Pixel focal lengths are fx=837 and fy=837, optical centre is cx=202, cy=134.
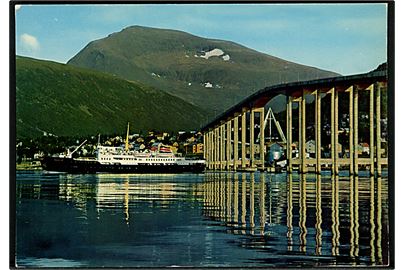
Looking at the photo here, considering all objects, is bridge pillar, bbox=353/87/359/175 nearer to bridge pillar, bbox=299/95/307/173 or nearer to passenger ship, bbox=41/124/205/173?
bridge pillar, bbox=299/95/307/173

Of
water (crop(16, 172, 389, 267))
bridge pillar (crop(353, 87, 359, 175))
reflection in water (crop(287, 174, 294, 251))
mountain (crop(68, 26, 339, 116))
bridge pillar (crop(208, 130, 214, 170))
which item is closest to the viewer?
water (crop(16, 172, 389, 267))

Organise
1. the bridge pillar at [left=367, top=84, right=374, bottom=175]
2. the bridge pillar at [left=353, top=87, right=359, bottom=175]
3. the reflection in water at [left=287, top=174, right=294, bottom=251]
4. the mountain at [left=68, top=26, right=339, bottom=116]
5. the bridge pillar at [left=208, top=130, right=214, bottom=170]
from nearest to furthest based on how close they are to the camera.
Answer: the reflection in water at [left=287, top=174, right=294, bottom=251]
the bridge pillar at [left=367, top=84, right=374, bottom=175]
the mountain at [left=68, top=26, right=339, bottom=116]
the bridge pillar at [left=353, top=87, right=359, bottom=175]
the bridge pillar at [left=208, top=130, right=214, bottom=170]

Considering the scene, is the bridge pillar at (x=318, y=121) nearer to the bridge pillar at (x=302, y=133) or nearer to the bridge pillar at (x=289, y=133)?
the bridge pillar at (x=302, y=133)

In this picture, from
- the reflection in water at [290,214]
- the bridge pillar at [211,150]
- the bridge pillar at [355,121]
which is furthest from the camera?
the bridge pillar at [211,150]

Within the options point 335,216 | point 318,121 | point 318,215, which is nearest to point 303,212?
point 318,215

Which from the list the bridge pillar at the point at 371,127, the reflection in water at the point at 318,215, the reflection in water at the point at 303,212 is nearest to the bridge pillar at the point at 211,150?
the reflection in water at the point at 303,212

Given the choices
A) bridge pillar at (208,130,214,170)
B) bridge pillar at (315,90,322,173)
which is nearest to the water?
bridge pillar at (208,130,214,170)

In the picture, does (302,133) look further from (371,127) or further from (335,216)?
(335,216)

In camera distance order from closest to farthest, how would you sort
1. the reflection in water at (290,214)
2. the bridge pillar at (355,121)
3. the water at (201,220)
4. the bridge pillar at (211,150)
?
the water at (201,220) → the reflection in water at (290,214) → the bridge pillar at (355,121) → the bridge pillar at (211,150)
